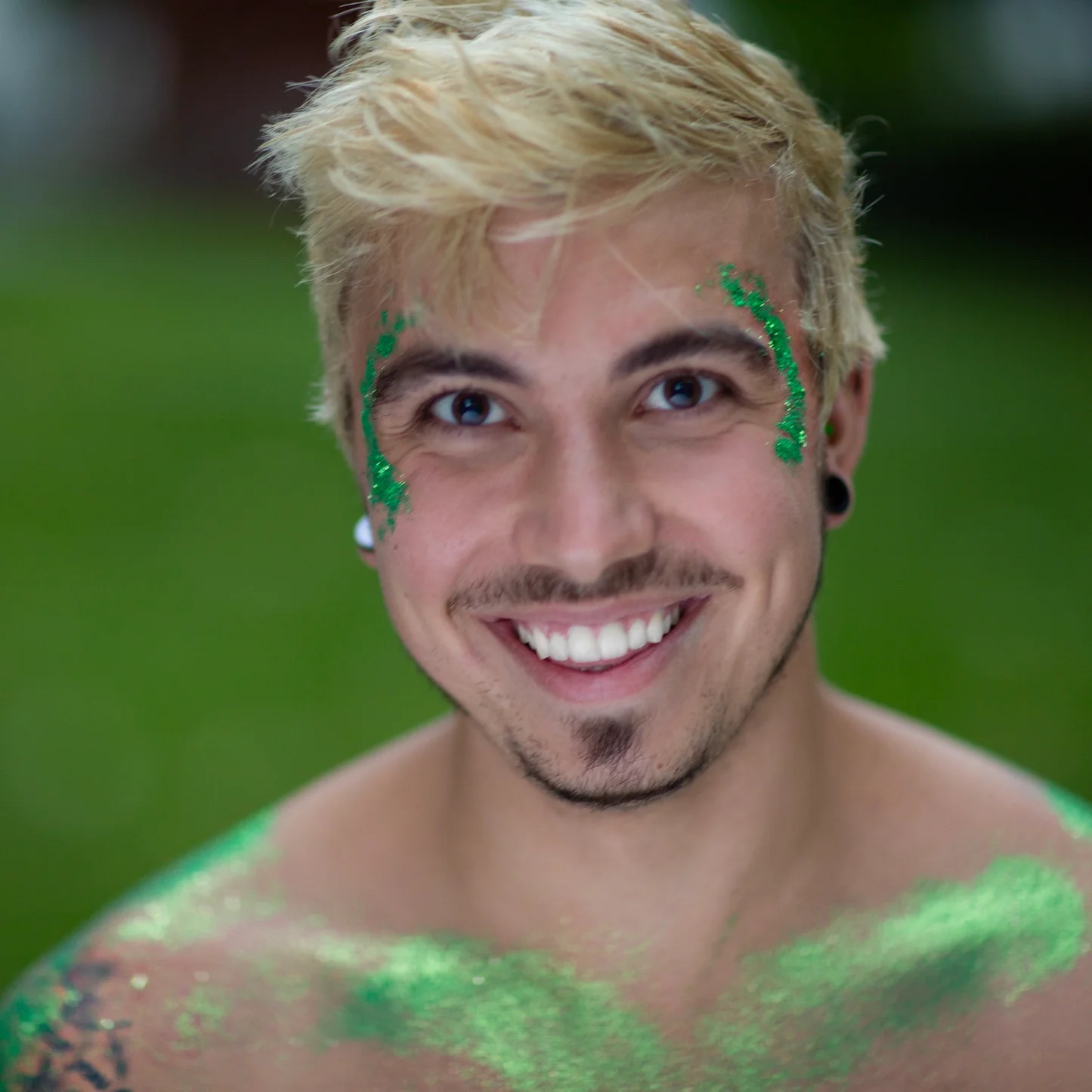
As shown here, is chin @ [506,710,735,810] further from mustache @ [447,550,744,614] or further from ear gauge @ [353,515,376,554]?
ear gauge @ [353,515,376,554]

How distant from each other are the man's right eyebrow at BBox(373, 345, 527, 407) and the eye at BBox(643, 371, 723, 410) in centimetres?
17

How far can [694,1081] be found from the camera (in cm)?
186

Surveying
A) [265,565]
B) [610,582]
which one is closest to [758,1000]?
[610,582]

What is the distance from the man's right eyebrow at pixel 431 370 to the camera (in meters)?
1.70

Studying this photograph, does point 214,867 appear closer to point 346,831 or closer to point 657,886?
point 346,831

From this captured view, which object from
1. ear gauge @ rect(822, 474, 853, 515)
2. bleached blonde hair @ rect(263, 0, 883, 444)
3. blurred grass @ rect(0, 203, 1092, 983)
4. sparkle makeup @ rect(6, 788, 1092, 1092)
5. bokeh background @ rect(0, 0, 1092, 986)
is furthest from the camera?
bokeh background @ rect(0, 0, 1092, 986)

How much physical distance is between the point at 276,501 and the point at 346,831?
498 centimetres

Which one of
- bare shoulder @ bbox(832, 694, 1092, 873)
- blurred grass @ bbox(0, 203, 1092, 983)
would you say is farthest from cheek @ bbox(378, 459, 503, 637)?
blurred grass @ bbox(0, 203, 1092, 983)

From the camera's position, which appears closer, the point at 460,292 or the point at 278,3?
the point at 460,292

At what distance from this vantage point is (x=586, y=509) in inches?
65.9

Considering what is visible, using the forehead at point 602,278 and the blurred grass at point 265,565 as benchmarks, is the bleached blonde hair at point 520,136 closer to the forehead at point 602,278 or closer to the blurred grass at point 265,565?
the forehead at point 602,278

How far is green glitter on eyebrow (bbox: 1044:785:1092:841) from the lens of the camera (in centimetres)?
205

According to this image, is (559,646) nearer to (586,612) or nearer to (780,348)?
(586,612)

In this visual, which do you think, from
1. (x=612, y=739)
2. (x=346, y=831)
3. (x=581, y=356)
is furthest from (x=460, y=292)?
(x=346, y=831)
